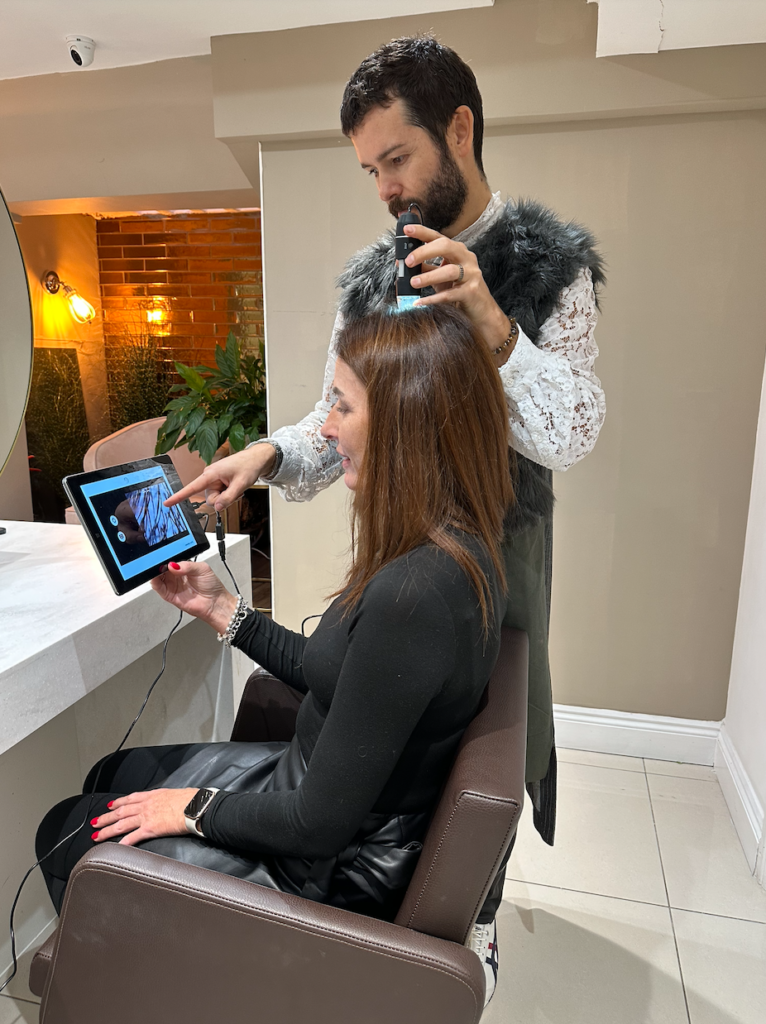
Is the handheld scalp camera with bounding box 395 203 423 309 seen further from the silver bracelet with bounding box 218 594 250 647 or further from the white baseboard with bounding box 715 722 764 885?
the white baseboard with bounding box 715 722 764 885

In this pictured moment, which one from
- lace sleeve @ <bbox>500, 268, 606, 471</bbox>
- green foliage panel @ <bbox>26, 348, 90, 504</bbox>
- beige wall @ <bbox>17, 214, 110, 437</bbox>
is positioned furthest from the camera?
green foliage panel @ <bbox>26, 348, 90, 504</bbox>

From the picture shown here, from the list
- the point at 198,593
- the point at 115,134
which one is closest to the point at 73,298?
the point at 115,134

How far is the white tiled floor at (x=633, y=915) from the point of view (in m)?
1.40

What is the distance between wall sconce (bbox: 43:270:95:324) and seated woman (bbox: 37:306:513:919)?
4297 millimetres

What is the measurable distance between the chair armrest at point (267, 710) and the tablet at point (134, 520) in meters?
0.31

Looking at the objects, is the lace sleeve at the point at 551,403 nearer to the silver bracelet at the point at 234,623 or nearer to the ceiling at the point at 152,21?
the silver bracelet at the point at 234,623

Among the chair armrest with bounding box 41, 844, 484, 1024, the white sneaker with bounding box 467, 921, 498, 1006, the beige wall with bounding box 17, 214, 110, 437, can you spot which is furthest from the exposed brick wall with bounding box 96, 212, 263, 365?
the chair armrest with bounding box 41, 844, 484, 1024

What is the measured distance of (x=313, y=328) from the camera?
86.8 inches

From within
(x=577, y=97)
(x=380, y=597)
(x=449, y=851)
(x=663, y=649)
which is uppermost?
(x=577, y=97)

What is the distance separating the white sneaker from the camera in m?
1.26

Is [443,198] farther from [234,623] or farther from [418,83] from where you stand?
[234,623]

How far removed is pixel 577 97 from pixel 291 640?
5.48ft

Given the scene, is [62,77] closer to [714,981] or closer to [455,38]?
[455,38]

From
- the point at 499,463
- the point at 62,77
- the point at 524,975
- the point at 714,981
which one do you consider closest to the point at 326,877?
the point at 499,463
